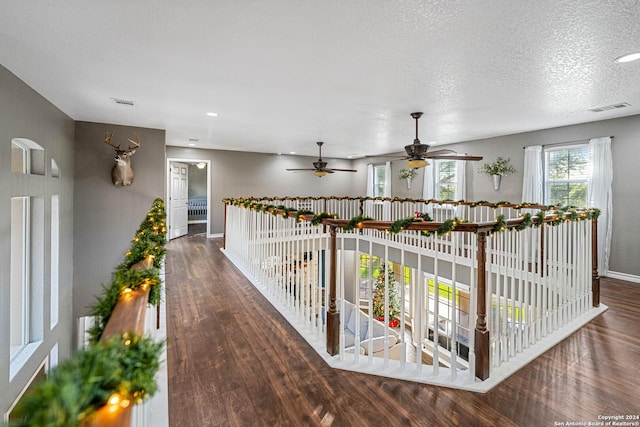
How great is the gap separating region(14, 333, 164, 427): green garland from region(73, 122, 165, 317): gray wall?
5.84 meters

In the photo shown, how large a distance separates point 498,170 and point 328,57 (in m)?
5.37

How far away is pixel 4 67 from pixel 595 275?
23.1ft

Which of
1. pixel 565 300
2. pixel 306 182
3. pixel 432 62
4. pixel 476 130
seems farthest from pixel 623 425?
pixel 306 182

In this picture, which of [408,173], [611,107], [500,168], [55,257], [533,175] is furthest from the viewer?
[408,173]

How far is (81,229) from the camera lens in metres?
5.53

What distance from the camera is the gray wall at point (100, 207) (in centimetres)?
553

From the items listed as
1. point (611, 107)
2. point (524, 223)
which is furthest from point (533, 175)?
point (524, 223)

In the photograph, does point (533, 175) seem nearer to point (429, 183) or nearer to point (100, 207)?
point (429, 183)

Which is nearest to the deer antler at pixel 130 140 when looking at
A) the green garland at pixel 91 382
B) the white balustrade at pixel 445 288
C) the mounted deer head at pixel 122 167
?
the mounted deer head at pixel 122 167

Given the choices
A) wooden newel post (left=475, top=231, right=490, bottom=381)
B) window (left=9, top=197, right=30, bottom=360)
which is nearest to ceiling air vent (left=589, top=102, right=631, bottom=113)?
wooden newel post (left=475, top=231, right=490, bottom=381)

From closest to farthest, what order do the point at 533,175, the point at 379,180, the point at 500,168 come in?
the point at 533,175, the point at 500,168, the point at 379,180

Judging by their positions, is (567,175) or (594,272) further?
(567,175)

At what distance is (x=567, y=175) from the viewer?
5.70m

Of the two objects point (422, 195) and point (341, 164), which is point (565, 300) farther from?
point (341, 164)
